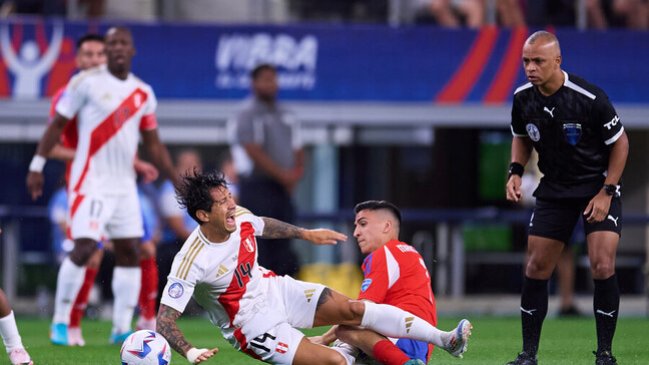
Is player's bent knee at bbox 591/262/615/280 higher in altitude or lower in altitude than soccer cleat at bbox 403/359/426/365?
higher

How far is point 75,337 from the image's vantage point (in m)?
11.0

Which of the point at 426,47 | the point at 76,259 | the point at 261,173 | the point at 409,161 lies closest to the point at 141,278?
the point at 76,259

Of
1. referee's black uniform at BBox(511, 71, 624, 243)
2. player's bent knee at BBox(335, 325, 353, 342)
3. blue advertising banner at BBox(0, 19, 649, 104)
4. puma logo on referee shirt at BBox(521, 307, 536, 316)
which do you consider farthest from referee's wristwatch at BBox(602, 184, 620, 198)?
blue advertising banner at BBox(0, 19, 649, 104)

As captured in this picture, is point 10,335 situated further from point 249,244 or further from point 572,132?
point 572,132

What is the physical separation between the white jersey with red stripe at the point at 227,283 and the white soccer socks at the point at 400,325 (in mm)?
526

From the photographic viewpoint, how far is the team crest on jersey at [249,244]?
7941 millimetres

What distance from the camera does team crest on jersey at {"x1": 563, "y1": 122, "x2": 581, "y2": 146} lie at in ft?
28.2

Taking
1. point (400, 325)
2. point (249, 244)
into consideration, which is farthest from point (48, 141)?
point (400, 325)

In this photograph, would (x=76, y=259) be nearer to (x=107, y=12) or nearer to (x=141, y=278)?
(x=141, y=278)

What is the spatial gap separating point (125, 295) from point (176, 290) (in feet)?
11.6

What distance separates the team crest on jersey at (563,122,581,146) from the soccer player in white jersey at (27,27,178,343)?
3.82 m

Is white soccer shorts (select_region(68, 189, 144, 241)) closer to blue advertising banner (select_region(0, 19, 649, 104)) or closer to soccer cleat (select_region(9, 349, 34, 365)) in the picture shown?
soccer cleat (select_region(9, 349, 34, 365))

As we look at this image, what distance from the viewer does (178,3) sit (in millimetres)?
17562

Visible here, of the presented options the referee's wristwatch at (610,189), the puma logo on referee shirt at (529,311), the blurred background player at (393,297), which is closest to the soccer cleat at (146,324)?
the blurred background player at (393,297)
